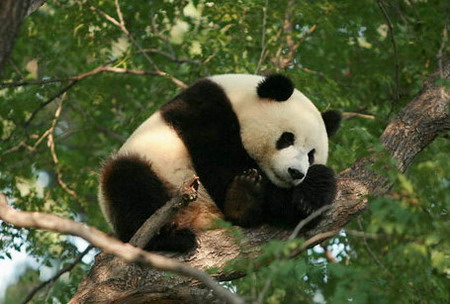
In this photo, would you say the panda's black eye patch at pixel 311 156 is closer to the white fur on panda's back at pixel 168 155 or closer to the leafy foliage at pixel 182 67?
the leafy foliage at pixel 182 67

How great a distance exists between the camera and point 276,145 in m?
5.18

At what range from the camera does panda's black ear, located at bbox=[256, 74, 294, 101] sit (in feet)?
16.8

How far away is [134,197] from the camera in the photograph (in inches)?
190

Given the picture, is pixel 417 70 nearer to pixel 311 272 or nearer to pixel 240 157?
pixel 240 157

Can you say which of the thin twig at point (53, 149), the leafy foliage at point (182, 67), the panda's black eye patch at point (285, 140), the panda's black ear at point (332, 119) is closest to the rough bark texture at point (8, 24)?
the panda's black eye patch at point (285, 140)

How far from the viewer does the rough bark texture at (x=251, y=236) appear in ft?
13.0

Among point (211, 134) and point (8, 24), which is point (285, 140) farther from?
point (8, 24)

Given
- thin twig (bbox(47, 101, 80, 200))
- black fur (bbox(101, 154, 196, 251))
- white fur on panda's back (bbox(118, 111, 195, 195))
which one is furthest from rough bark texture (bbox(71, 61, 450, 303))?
thin twig (bbox(47, 101, 80, 200))

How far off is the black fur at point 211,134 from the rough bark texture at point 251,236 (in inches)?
18.7

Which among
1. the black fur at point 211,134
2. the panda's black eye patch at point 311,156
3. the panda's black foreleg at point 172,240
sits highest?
the black fur at point 211,134

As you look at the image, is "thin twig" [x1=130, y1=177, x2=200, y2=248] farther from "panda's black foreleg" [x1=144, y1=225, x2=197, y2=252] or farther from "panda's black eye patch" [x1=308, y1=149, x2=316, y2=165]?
"panda's black eye patch" [x1=308, y1=149, x2=316, y2=165]

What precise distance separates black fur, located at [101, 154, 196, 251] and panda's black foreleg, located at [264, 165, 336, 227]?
627 mm

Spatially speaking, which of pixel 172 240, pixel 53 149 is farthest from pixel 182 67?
pixel 172 240

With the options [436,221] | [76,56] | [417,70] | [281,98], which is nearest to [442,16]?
[417,70]
